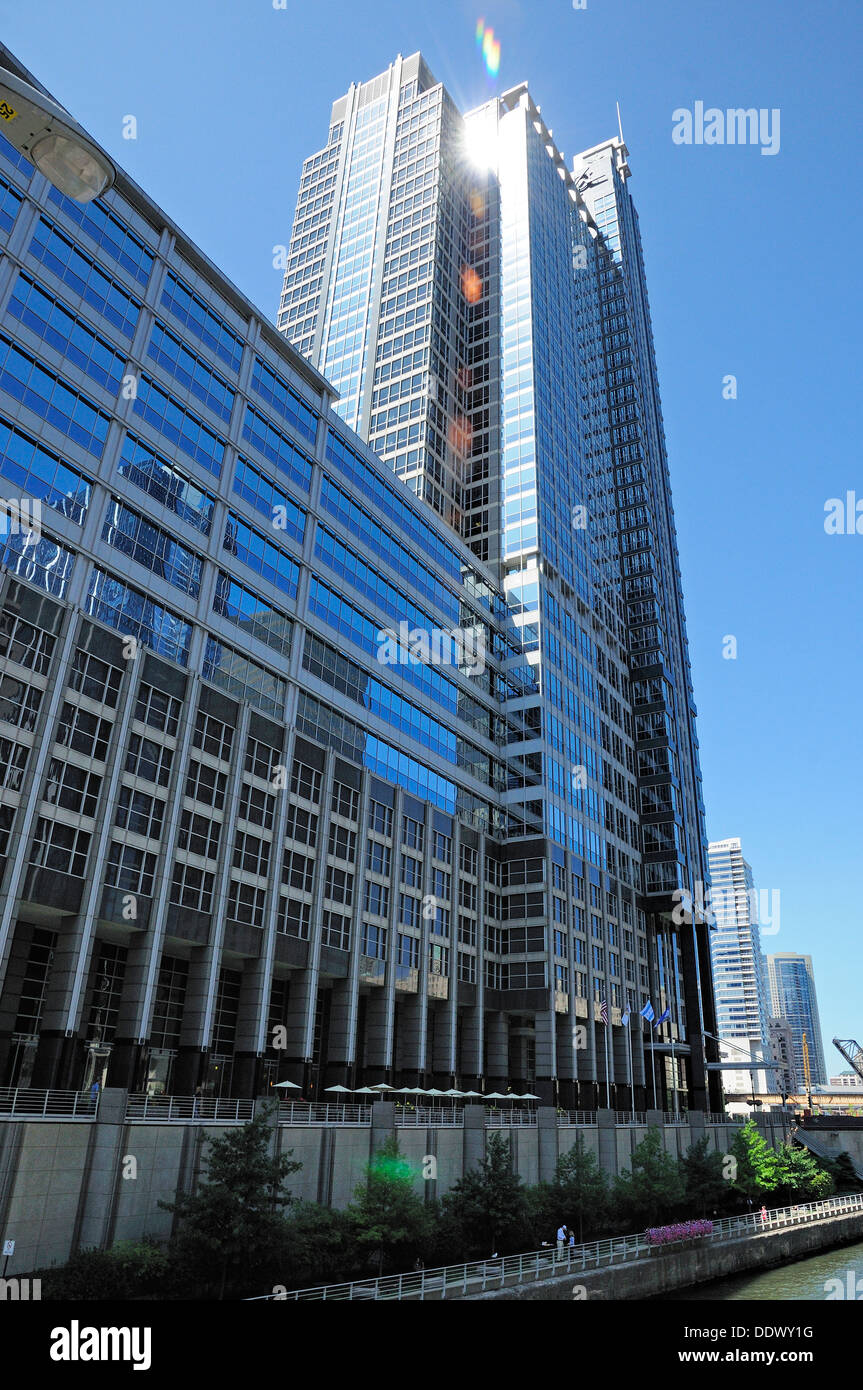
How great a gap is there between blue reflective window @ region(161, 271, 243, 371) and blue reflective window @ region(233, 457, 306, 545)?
6953mm

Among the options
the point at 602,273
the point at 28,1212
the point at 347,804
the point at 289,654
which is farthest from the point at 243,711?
the point at 602,273

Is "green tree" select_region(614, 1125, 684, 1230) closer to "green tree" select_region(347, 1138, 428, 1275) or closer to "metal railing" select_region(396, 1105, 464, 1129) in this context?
"metal railing" select_region(396, 1105, 464, 1129)

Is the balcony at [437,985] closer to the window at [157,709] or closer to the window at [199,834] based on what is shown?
the window at [199,834]

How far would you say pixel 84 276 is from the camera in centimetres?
4681

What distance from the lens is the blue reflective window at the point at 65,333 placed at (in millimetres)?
42906

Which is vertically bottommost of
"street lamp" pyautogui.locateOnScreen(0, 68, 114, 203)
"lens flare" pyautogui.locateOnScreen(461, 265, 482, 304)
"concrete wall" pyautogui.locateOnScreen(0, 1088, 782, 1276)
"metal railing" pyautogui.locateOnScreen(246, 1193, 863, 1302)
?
"metal railing" pyautogui.locateOnScreen(246, 1193, 863, 1302)

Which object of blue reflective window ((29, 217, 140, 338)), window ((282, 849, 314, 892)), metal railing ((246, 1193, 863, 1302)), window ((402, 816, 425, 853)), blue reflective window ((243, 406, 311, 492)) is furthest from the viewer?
window ((402, 816, 425, 853))

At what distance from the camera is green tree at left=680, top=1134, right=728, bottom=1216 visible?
5000cm

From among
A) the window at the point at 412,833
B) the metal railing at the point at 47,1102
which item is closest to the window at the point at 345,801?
the window at the point at 412,833

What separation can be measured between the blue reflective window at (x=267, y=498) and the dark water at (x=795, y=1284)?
46.0m

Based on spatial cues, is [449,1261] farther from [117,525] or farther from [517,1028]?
[517,1028]

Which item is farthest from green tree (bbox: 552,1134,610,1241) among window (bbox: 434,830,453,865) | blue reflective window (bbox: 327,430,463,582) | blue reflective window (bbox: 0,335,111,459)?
blue reflective window (bbox: 327,430,463,582)

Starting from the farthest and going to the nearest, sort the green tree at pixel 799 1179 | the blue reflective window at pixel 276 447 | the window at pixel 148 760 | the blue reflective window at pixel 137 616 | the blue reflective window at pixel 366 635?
the blue reflective window at pixel 366 635 → the green tree at pixel 799 1179 → the blue reflective window at pixel 276 447 → the blue reflective window at pixel 137 616 → the window at pixel 148 760
